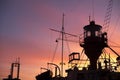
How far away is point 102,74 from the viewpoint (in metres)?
40.2

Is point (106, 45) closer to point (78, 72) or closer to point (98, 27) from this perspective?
point (98, 27)

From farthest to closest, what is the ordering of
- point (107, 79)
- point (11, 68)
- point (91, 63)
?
1. point (11, 68)
2. point (91, 63)
3. point (107, 79)

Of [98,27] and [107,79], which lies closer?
[107,79]

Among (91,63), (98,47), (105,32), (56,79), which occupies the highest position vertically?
(105,32)

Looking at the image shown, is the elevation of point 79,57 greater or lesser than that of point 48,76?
greater

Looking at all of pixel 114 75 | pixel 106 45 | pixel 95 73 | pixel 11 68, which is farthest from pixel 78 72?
pixel 11 68

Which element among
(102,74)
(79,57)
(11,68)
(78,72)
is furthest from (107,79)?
(11,68)

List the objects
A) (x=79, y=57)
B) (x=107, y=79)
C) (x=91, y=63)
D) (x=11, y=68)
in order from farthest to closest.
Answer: (x=11, y=68)
(x=79, y=57)
(x=91, y=63)
(x=107, y=79)

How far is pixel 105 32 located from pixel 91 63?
7553 mm

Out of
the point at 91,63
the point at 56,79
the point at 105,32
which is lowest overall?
the point at 56,79

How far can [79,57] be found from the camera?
51250 mm

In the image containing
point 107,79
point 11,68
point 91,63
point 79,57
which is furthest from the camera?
point 11,68

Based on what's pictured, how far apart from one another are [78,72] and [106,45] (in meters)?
10.0

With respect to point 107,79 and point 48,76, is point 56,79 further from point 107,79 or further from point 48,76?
point 107,79
